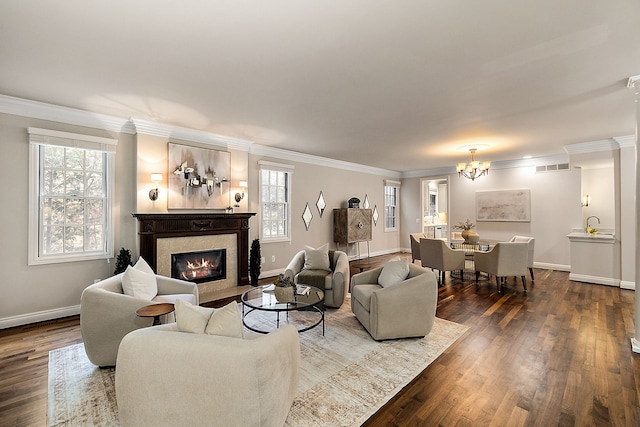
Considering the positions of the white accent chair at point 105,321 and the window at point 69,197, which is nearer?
the white accent chair at point 105,321

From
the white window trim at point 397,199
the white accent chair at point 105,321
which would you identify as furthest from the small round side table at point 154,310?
the white window trim at point 397,199

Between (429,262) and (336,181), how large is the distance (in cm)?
313

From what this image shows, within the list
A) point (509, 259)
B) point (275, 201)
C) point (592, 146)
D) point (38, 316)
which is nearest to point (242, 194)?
point (275, 201)

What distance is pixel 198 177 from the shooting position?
4863 millimetres

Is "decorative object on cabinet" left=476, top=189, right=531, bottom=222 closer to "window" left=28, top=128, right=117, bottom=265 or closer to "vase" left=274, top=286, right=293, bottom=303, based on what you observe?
"vase" left=274, top=286, right=293, bottom=303

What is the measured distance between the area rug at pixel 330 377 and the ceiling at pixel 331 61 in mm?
2729

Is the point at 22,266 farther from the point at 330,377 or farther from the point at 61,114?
the point at 330,377

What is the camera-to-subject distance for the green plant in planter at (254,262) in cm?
544

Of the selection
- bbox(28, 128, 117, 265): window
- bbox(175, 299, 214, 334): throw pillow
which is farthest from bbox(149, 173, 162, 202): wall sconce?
bbox(175, 299, 214, 334): throw pillow

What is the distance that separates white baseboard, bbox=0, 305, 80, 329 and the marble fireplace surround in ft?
3.59

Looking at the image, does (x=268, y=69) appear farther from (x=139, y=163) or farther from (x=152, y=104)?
(x=139, y=163)

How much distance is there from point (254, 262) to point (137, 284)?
2.68 metres

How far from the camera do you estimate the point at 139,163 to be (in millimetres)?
4297

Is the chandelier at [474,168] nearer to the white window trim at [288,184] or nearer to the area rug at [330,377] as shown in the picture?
the area rug at [330,377]
